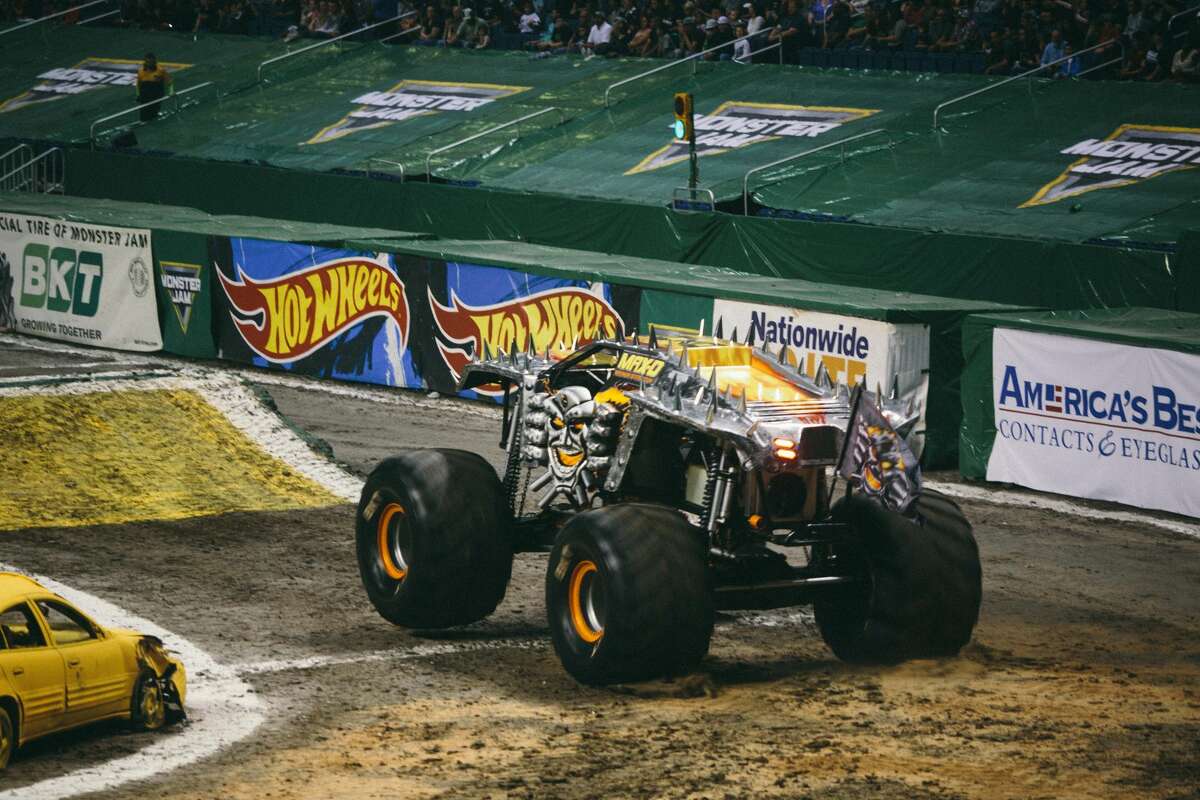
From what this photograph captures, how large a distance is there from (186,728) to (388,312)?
15598 millimetres

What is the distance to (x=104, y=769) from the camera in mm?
10602

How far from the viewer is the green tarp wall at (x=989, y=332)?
20.0m

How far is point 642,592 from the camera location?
1138 centimetres

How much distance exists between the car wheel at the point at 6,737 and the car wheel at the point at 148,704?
1027 millimetres

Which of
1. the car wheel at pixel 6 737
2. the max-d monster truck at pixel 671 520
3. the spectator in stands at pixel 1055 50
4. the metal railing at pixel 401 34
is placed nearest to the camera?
the car wheel at pixel 6 737

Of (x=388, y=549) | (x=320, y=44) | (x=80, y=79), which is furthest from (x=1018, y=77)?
(x=80, y=79)

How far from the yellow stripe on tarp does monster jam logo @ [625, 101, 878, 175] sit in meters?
13.7

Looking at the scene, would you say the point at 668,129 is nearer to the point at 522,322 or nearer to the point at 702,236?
the point at 702,236

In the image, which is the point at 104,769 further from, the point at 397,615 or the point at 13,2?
the point at 13,2

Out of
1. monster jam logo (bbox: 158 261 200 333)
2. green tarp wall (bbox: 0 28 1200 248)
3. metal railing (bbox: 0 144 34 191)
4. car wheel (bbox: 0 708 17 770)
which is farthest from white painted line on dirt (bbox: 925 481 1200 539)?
metal railing (bbox: 0 144 34 191)

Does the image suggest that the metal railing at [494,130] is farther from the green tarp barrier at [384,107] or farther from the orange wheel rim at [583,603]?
the orange wheel rim at [583,603]

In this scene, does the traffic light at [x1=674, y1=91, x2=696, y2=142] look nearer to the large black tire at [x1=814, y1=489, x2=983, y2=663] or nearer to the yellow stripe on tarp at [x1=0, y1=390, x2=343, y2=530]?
the yellow stripe on tarp at [x1=0, y1=390, x2=343, y2=530]

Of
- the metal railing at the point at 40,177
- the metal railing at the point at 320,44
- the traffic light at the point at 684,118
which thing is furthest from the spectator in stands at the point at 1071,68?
the metal railing at the point at 40,177

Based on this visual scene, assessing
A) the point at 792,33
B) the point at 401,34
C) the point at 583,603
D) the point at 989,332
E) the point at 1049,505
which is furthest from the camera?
the point at 401,34
